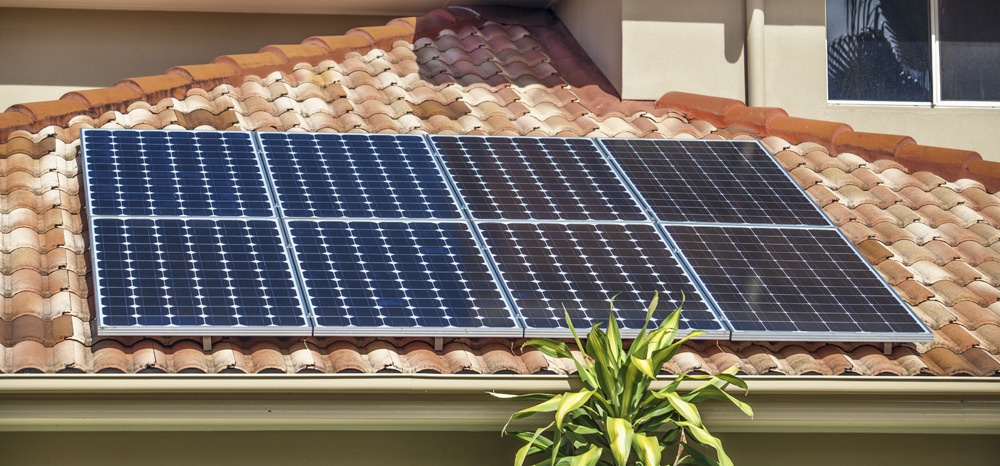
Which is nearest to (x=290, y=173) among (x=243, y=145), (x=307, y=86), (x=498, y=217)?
(x=243, y=145)

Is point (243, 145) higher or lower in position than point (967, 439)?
higher

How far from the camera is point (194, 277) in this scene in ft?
30.0

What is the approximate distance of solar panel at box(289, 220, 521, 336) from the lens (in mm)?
9031

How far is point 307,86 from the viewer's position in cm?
1302

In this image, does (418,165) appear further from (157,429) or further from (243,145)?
(157,429)

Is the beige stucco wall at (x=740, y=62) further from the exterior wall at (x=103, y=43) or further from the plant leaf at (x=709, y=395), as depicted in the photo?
the plant leaf at (x=709, y=395)

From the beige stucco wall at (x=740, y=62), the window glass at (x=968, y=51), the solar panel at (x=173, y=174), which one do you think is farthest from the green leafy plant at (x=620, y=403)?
the window glass at (x=968, y=51)

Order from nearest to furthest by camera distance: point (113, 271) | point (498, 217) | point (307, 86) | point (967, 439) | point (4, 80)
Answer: point (113, 271) < point (967, 439) < point (498, 217) < point (307, 86) < point (4, 80)

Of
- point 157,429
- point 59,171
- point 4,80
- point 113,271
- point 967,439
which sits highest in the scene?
point 4,80

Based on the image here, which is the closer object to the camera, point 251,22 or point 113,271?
point 113,271

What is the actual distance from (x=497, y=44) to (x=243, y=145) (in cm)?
450

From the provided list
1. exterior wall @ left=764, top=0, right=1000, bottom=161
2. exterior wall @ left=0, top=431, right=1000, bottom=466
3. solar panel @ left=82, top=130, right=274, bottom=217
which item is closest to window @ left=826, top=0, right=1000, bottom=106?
exterior wall @ left=764, top=0, right=1000, bottom=161

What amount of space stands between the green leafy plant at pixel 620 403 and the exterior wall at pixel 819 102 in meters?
6.49

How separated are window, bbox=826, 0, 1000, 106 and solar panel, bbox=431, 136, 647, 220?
424 centimetres
